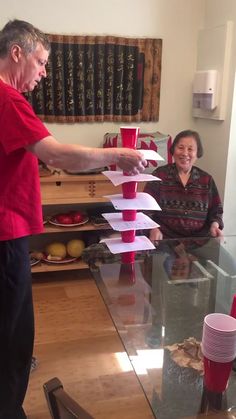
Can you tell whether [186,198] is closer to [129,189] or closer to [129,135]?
[129,189]

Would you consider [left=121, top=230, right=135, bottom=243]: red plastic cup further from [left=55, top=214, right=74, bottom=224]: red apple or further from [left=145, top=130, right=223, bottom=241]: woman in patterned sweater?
[left=55, top=214, right=74, bottom=224]: red apple

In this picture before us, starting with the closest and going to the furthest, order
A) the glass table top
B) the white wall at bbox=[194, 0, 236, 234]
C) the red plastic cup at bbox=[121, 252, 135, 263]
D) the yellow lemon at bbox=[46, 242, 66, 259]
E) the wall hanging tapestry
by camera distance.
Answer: the glass table top
the red plastic cup at bbox=[121, 252, 135, 263]
the white wall at bbox=[194, 0, 236, 234]
the wall hanging tapestry
the yellow lemon at bbox=[46, 242, 66, 259]

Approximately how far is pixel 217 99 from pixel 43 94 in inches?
46.2

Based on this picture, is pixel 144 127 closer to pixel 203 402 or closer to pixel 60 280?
pixel 60 280

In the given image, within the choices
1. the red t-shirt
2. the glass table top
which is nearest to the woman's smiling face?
the glass table top

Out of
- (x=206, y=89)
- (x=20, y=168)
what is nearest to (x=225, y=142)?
(x=206, y=89)

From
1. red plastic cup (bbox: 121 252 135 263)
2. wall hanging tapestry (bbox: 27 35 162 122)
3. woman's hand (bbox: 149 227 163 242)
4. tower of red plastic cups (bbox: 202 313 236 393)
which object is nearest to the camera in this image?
tower of red plastic cups (bbox: 202 313 236 393)

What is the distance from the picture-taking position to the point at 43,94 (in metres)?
2.76

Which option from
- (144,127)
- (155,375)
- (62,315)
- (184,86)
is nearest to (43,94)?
(144,127)

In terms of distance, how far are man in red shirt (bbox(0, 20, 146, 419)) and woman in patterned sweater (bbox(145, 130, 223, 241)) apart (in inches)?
37.3

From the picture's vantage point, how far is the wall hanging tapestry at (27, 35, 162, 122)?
2.73m

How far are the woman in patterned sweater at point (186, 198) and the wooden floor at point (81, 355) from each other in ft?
2.27

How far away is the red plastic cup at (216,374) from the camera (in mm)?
993

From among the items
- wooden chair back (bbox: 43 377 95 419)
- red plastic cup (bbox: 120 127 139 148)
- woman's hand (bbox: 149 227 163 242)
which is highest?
red plastic cup (bbox: 120 127 139 148)
